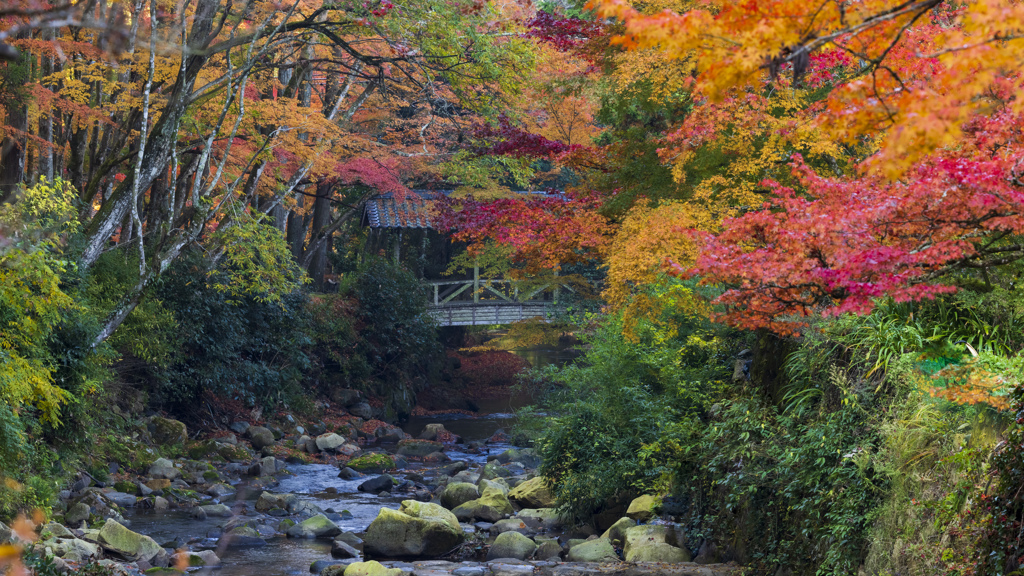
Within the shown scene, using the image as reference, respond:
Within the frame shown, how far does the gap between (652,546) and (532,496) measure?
4.19 m

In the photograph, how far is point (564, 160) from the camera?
8.94 metres

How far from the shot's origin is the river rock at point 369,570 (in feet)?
25.0

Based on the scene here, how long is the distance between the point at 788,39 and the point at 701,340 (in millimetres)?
6093

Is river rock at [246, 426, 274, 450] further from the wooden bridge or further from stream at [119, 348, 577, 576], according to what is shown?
the wooden bridge

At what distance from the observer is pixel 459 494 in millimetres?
11508

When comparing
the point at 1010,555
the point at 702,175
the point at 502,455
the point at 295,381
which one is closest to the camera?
the point at 1010,555

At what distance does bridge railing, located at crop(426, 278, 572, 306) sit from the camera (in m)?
19.2

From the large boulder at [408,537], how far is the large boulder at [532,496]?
2.15 metres

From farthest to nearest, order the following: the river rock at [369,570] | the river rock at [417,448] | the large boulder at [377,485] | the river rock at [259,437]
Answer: the river rock at [417,448] → the river rock at [259,437] → the large boulder at [377,485] → the river rock at [369,570]

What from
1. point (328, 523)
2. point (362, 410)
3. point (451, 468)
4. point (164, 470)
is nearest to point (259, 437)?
point (164, 470)

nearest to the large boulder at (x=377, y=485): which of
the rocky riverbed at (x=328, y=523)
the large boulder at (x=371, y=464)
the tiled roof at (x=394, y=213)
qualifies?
the rocky riverbed at (x=328, y=523)

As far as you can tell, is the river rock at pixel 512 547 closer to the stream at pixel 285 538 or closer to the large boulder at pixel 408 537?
the large boulder at pixel 408 537

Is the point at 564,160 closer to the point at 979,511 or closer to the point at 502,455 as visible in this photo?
the point at 979,511

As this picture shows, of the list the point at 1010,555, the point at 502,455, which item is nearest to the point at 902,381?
the point at 1010,555
